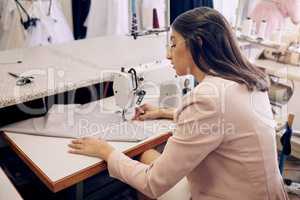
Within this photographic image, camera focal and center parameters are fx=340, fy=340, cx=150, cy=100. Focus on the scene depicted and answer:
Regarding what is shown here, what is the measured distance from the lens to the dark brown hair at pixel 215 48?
3.49 ft

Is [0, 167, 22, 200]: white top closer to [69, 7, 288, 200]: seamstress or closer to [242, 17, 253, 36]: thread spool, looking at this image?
[69, 7, 288, 200]: seamstress

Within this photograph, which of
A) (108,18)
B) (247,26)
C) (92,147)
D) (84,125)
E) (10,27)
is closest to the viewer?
(92,147)

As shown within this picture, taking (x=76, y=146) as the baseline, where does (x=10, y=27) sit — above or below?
above

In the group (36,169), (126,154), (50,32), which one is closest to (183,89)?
(126,154)

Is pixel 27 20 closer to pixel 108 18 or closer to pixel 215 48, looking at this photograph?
pixel 108 18

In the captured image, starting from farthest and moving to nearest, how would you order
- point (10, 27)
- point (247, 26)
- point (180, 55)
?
point (10, 27) → point (247, 26) → point (180, 55)

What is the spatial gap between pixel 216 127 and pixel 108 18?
2.25m

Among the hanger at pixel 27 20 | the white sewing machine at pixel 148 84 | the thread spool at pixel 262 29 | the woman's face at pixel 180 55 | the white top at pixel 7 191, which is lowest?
the white top at pixel 7 191

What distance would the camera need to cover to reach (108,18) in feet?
9.97

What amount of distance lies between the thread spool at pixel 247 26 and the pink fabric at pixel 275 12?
0.04 meters

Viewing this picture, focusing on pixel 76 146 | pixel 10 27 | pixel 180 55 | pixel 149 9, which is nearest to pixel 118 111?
pixel 76 146

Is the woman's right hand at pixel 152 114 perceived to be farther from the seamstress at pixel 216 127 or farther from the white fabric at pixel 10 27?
the white fabric at pixel 10 27

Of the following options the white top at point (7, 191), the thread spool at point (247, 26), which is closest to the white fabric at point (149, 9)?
the thread spool at point (247, 26)

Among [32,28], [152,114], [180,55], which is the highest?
[32,28]
